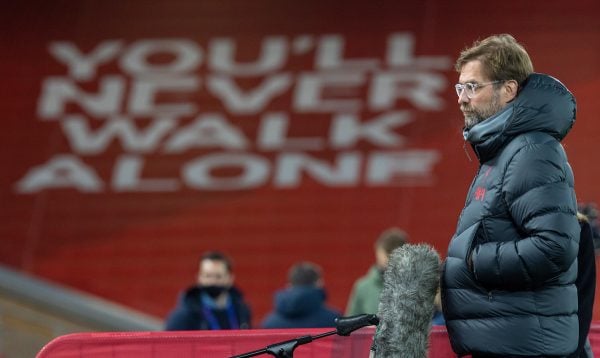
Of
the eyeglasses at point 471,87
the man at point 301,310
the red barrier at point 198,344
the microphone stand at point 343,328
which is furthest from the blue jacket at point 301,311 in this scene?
the eyeglasses at point 471,87

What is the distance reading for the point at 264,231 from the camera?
8.24m

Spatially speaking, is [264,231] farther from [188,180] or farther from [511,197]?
[511,197]

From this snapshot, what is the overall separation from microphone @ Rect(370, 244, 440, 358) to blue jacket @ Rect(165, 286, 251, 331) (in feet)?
8.22

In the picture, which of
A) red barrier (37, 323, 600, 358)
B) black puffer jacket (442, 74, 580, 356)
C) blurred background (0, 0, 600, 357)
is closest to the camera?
black puffer jacket (442, 74, 580, 356)

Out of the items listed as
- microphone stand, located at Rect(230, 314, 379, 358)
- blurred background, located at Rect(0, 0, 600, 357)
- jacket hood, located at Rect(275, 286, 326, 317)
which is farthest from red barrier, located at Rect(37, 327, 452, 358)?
blurred background, located at Rect(0, 0, 600, 357)

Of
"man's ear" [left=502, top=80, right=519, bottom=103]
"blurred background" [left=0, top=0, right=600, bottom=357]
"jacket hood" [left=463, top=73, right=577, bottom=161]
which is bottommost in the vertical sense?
"jacket hood" [left=463, top=73, right=577, bottom=161]

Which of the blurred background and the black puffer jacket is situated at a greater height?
the blurred background

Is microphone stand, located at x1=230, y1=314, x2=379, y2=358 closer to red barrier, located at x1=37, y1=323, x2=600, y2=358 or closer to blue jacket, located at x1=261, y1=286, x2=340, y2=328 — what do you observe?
red barrier, located at x1=37, y1=323, x2=600, y2=358

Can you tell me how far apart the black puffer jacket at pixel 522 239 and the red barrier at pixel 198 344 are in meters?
0.65

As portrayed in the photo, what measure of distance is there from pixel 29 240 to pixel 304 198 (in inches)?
79.3

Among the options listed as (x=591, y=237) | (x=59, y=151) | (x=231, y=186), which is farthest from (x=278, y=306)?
(x=59, y=151)

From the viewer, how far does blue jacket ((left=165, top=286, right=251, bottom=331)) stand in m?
5.06

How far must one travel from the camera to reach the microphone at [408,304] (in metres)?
2.56

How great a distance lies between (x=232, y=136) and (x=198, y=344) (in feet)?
18.5
